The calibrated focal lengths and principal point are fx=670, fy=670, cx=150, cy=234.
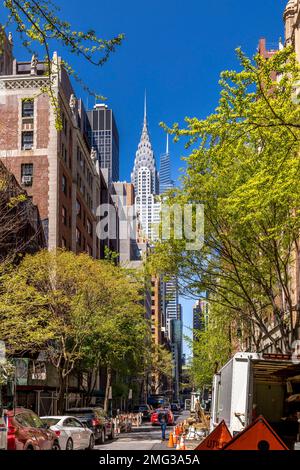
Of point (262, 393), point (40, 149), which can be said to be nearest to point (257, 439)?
point (262, 393)

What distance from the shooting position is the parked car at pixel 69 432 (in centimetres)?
2362

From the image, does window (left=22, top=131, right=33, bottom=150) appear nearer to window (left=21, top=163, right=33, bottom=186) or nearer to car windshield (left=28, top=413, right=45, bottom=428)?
window (left=21, top=163, right=33, bottom=186)

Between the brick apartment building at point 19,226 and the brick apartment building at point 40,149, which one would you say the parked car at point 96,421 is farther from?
the brick apartment building at point 40,149

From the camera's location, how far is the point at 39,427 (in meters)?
20.2

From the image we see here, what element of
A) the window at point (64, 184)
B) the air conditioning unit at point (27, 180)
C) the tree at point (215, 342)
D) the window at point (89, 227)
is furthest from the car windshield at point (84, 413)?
the window at point (89, 227)

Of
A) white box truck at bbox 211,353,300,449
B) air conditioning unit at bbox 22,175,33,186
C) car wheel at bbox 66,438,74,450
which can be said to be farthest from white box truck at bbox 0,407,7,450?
air conditioning unit at bbox 22,175,33,186

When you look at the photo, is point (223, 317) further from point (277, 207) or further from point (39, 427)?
point (39, 427)

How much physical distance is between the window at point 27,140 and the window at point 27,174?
164cm

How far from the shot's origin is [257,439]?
6.89 meters

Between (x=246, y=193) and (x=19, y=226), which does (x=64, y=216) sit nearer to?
(x=19, y=226)

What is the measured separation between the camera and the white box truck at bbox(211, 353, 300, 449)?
1375 cm

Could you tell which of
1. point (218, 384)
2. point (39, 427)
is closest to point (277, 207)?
point (218, 384)

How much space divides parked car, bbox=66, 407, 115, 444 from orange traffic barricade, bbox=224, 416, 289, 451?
25.4 m
